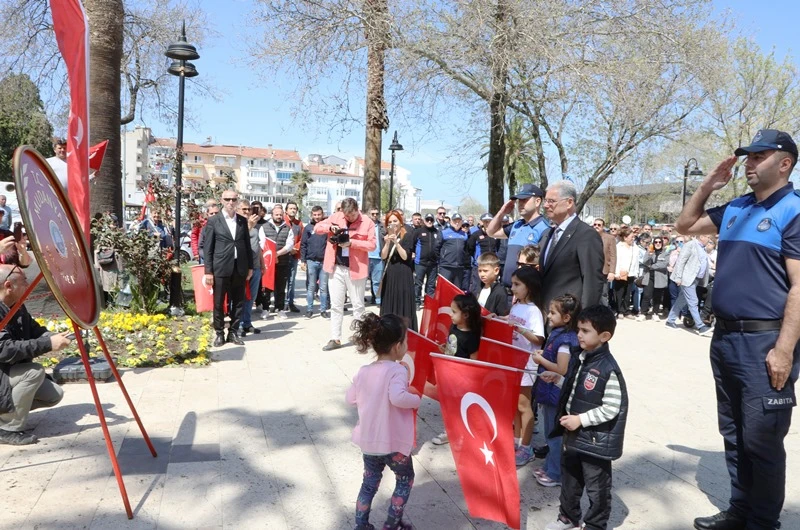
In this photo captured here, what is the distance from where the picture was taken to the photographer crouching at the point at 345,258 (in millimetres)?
8234

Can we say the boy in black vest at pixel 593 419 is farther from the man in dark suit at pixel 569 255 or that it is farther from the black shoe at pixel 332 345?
the black shoe at pixel 332 345

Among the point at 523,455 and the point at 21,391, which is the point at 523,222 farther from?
the point at 21,391

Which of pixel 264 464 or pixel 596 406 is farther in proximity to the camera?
pixel 264 464

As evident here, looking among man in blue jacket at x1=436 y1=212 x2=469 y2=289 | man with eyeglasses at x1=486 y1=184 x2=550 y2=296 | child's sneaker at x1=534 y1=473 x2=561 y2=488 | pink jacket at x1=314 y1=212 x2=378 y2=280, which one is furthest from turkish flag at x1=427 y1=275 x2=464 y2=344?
man in blue jacket at x1=436 y1=212 x2=469 y2=289

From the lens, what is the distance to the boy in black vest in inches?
126

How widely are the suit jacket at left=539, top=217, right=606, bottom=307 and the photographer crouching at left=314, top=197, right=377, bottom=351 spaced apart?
405 centimetres

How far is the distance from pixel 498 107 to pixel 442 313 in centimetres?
752

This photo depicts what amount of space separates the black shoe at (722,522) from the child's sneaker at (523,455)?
46.9 inches

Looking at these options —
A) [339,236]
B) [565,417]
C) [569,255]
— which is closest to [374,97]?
[339,236]

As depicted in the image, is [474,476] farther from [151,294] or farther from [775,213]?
[151,294]

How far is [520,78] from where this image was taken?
11.5m

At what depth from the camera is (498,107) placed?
12.0 metres

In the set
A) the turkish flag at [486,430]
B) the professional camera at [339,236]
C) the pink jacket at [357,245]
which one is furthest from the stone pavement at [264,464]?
the professional camera at [339,236]

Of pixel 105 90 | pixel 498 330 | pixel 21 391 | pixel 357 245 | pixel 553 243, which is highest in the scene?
pixel 105 90
